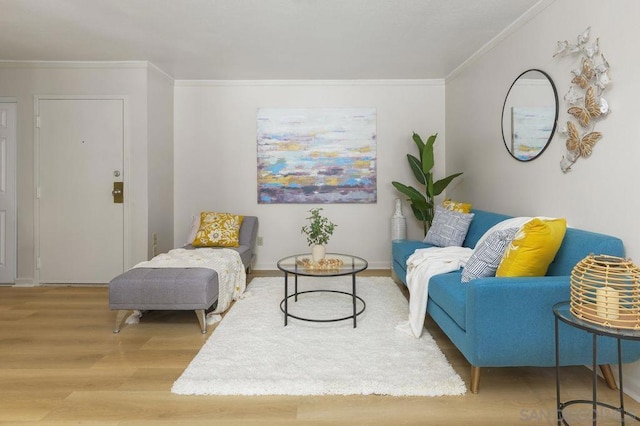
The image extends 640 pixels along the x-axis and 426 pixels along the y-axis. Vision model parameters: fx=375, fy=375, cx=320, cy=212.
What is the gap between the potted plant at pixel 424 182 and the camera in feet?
13.9

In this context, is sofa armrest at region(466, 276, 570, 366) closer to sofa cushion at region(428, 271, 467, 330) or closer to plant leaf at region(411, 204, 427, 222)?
sofa cushion at region(428, 271, 467, 330)

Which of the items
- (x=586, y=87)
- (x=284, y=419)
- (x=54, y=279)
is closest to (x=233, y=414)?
(x=284, y=419)

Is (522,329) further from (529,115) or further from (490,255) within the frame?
(529,115)

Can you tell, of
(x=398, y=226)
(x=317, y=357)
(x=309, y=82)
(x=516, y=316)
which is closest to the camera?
(x=516, y=316)

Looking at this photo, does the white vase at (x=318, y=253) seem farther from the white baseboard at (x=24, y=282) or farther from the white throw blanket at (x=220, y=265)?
the white baseboard at (x=24, y=282)

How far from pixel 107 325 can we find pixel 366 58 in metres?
3.42

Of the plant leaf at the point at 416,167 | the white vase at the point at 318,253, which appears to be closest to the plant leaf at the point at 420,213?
the plant leaf at the point at 416,167

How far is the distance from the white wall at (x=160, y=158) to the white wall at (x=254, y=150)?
0.16 metres

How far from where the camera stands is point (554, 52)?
8.27ft

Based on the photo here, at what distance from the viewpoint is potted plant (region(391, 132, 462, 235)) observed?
4.25m

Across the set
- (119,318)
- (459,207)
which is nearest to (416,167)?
(459,207)

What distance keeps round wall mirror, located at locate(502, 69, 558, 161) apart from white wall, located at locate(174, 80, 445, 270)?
1653 mm

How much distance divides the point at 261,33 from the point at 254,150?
5.67 ft

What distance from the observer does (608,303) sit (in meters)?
1.44
